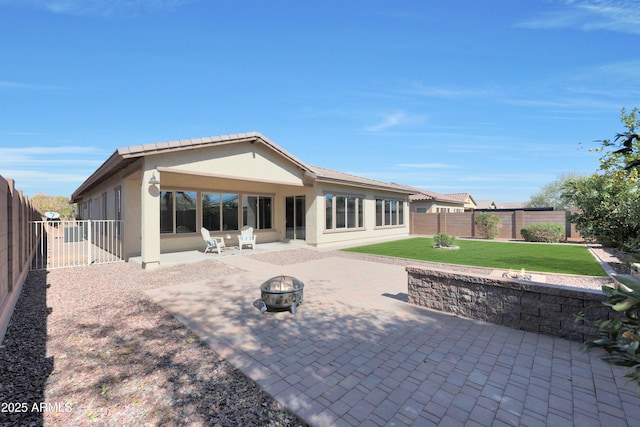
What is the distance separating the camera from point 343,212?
17172mm

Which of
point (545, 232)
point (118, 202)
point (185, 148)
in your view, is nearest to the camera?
point (185, 148)

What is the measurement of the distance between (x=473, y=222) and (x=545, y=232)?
14.8ft

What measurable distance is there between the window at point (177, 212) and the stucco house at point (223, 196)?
4 cm

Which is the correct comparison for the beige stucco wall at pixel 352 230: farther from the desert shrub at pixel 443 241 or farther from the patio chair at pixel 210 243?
the patio chair at pixel 210 243

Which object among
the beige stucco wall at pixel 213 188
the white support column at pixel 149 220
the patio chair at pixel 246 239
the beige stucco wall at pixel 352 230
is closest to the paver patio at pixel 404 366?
the white support column at pixel 149 220

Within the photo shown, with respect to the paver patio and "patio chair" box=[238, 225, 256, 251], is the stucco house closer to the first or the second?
"patio chair" box=[238, 225, 256, 251]

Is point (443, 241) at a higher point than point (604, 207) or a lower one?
lower

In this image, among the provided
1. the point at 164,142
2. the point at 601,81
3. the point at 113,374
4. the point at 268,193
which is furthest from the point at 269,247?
the point at 601,81

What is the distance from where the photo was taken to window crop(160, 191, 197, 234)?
12742 mm

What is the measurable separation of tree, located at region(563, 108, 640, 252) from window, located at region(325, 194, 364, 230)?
1064cm

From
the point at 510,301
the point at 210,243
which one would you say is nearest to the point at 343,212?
the point at 210,243

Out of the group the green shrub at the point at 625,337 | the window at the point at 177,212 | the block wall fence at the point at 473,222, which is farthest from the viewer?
the block wall fence at the point at 473,222

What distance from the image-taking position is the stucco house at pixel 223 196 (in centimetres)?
995

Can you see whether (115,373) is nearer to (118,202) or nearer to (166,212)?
(166,212)
